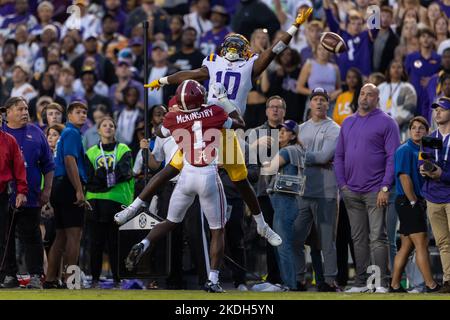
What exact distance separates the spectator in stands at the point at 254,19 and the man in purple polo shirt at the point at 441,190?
21.8 ft

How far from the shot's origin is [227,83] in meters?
13.0

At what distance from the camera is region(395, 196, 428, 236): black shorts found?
13.0m

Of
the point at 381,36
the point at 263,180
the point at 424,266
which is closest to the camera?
the point at 424,266

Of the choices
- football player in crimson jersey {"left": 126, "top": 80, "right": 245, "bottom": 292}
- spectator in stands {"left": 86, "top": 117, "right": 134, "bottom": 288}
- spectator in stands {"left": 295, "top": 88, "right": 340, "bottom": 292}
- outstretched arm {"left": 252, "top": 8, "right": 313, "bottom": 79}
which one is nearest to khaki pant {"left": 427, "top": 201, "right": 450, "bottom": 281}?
spectator in stands {"left": 295, "top": 88, "right": 340, "bottom": 292}

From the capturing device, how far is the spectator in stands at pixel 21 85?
64.0 ft

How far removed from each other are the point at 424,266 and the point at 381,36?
17.8 ft


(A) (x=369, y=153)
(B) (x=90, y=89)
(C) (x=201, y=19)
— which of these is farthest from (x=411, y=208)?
(C) (x=201, y=19)

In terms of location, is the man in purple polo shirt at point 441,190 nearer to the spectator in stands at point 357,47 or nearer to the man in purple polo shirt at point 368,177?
the man in purple polo shirt at point 368,177

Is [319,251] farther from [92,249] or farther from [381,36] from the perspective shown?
[381,36]

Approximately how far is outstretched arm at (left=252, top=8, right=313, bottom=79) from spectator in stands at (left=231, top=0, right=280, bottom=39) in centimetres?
605

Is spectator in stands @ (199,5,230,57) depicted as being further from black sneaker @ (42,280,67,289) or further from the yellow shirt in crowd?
black sneaker @ (42,280,67,289)

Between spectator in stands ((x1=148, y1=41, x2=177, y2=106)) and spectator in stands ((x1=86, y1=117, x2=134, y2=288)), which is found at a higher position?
spectator in stands ((x1=148, y1=41, x2=177, y2=106))

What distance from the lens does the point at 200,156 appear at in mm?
11758
